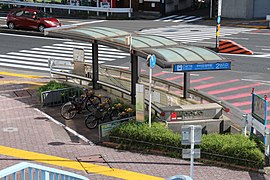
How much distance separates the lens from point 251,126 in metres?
17.9

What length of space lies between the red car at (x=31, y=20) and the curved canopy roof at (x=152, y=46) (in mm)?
17989

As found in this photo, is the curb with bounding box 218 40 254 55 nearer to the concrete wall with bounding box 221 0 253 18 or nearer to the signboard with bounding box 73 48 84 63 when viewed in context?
the signboard with bounding box 73 48 84 63

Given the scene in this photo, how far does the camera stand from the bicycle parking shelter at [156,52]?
18422mm

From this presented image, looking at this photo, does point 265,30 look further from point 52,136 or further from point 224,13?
point 52,136

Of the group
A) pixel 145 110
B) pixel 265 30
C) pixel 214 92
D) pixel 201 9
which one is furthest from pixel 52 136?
pixel 201 9

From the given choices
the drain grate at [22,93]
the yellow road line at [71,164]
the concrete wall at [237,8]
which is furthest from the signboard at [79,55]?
the concrete wall at [237,8]

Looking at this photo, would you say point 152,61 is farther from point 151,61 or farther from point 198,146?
point 198,146

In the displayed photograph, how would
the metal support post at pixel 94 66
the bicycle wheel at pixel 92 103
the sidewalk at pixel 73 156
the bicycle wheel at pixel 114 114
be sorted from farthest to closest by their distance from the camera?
the metal support post at pixel 94 66 < the bicycle wheel at pixel 92 103 < the bicycle wheel at pixel 114 114 < the sidewalk at pixel 73 156

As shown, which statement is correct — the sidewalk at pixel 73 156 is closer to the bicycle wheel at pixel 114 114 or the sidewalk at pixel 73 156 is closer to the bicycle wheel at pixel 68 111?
the bicycle wheel at pixel 68 111

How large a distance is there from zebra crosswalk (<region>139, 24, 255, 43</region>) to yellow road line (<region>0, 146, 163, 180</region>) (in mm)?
23813

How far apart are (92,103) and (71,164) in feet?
17.3

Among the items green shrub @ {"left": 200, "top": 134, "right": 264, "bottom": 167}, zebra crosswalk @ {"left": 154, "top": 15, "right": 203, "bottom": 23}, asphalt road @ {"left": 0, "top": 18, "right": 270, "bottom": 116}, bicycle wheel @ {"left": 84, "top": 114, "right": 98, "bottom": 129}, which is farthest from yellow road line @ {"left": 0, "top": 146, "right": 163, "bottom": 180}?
zebra crosswalk @ {"left": 154, "top": 15, "right": 203, "bottom": 23}

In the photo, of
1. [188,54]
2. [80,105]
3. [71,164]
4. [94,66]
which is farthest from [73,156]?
[94,66]

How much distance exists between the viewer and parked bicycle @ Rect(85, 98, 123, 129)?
20344 mm
